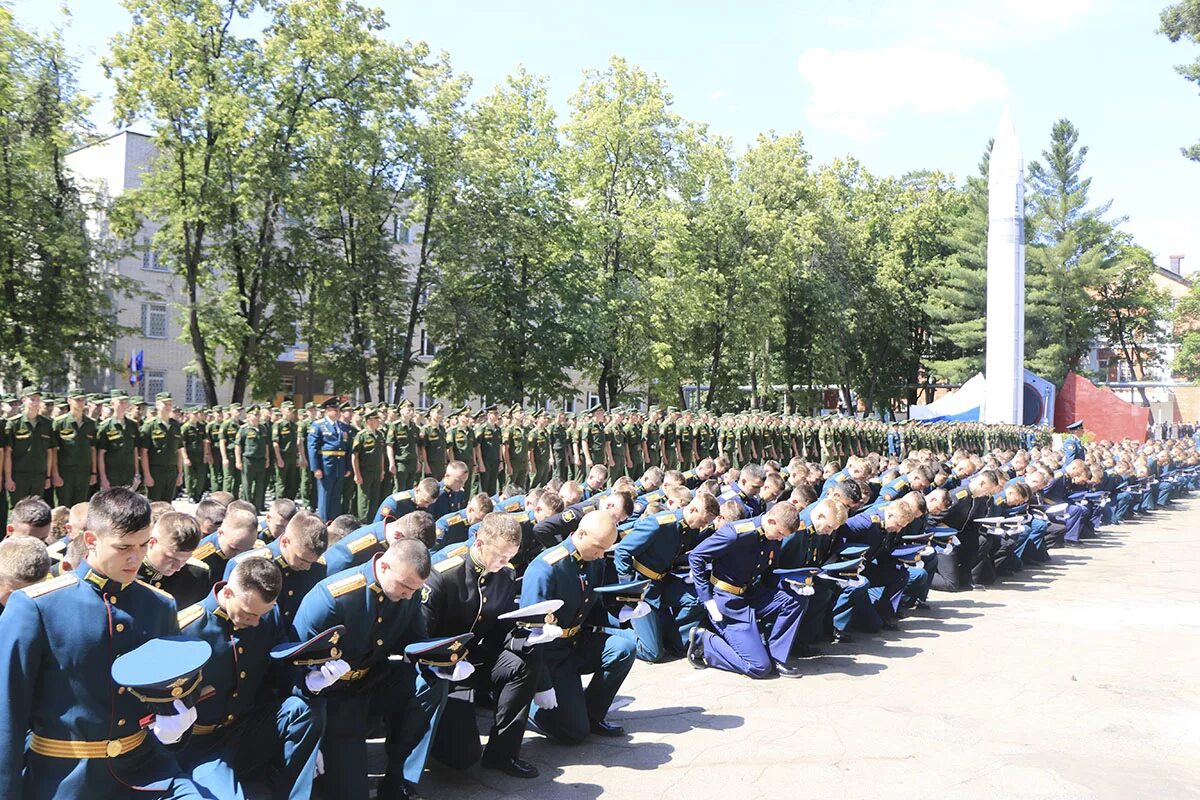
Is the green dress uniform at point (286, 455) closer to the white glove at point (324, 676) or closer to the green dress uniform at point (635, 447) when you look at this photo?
the green dress uniform at point (635, 447)

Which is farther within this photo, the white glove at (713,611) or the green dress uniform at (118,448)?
the green dress uniform at (118,448)

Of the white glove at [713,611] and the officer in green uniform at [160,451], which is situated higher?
the officer in green uniform at [160,451]

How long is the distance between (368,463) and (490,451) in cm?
314

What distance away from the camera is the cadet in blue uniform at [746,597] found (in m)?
7.40

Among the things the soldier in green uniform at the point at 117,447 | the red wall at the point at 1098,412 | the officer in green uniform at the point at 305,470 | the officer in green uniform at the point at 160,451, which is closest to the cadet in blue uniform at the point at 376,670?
the soldier in green uniform at the point at 117,447

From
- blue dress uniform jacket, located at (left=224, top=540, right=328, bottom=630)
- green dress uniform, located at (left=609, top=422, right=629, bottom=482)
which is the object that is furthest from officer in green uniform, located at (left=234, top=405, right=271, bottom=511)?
blue dress uniform jacket, located at (left=224, top=540, right=328, bottom=630)

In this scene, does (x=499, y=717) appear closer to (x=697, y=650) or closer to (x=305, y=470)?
(x=697, y=650)

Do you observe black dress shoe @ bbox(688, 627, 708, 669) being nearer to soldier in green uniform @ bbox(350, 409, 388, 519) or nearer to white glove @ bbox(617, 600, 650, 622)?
white glove @ bbox(617, 600, 650, 622)

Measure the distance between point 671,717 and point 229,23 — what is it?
982 inches

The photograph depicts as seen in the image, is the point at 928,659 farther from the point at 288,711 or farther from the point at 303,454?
the point at 303,454

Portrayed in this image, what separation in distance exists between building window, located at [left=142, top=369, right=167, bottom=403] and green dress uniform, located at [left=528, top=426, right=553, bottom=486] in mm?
29603

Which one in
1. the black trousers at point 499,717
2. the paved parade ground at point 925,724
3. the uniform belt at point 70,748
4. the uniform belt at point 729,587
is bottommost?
the paved parade ground at point 925,724

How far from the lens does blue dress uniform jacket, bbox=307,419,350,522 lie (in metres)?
14.2

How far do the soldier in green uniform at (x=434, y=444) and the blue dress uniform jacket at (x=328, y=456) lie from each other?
1767 millimetres
